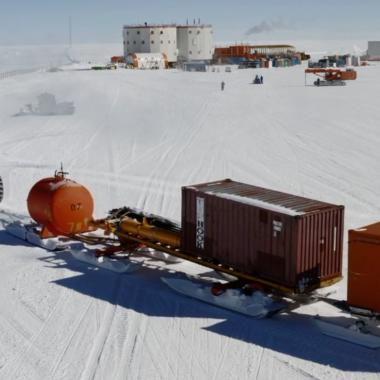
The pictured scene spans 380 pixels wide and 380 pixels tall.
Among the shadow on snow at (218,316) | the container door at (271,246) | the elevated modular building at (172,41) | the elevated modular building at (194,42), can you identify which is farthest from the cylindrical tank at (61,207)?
the elevated modular building at (194,42)

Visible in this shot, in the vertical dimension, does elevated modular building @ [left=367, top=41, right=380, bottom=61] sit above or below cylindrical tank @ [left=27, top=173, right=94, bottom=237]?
above

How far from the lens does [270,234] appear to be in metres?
13.7

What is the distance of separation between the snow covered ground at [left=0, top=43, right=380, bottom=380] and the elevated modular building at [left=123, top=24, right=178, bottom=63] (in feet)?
145

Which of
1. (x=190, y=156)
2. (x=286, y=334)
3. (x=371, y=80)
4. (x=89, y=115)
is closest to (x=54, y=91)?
(x=89, y=115)

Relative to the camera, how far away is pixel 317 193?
24.0 meters

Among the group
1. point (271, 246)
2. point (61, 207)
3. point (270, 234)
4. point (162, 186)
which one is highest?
point (270, 234)

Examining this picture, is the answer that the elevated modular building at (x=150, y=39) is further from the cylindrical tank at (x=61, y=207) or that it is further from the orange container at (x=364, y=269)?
the orange container at (x=364, y=269)

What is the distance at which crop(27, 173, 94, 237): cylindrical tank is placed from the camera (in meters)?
18.5

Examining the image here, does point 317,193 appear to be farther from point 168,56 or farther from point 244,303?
point 168,56

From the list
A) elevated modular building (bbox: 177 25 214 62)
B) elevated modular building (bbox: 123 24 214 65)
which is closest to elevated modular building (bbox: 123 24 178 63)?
elevated modular building (bbox: 123 24 214 65)

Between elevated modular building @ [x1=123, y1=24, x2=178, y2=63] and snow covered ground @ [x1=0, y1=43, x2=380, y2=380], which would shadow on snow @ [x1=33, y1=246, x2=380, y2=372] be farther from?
elevated modular building @ [x1=123, y1=24, x2=178, y2=63]

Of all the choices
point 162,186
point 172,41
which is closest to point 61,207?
point 162,186

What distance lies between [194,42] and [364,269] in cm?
10311

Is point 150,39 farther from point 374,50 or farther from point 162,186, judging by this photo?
point 162,186
